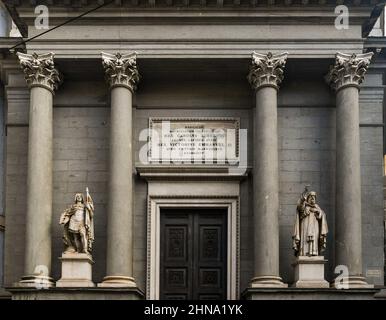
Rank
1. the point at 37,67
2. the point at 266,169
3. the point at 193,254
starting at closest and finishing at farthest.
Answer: the point at 266,169, the point at 37,67, the point at 193,254

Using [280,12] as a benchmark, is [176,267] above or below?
below

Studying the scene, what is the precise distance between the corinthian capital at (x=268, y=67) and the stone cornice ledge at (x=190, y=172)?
103 inches

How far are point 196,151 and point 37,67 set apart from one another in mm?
5157

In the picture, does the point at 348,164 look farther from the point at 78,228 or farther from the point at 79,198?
the point at 78,228

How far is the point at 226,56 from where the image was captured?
24.4 metres

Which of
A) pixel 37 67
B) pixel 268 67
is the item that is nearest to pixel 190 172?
pixel 268 67

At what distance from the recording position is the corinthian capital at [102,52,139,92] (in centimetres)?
2419

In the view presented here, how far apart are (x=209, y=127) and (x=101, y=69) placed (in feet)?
11.8

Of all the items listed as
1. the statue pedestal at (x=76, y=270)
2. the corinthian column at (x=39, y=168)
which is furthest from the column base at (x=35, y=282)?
the statue pedestal at (x=76, y=270)

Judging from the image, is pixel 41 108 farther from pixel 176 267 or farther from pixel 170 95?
pixel 176 267

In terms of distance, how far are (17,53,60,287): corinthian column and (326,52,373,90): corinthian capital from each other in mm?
8069

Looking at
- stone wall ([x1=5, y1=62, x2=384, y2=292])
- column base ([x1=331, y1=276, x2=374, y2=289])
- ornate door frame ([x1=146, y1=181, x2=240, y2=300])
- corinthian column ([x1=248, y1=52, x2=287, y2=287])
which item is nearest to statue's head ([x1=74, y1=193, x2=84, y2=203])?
stone wall ([x1=5, y1=62, x2=384, y2=292])

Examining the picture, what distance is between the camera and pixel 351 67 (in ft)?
79.0
